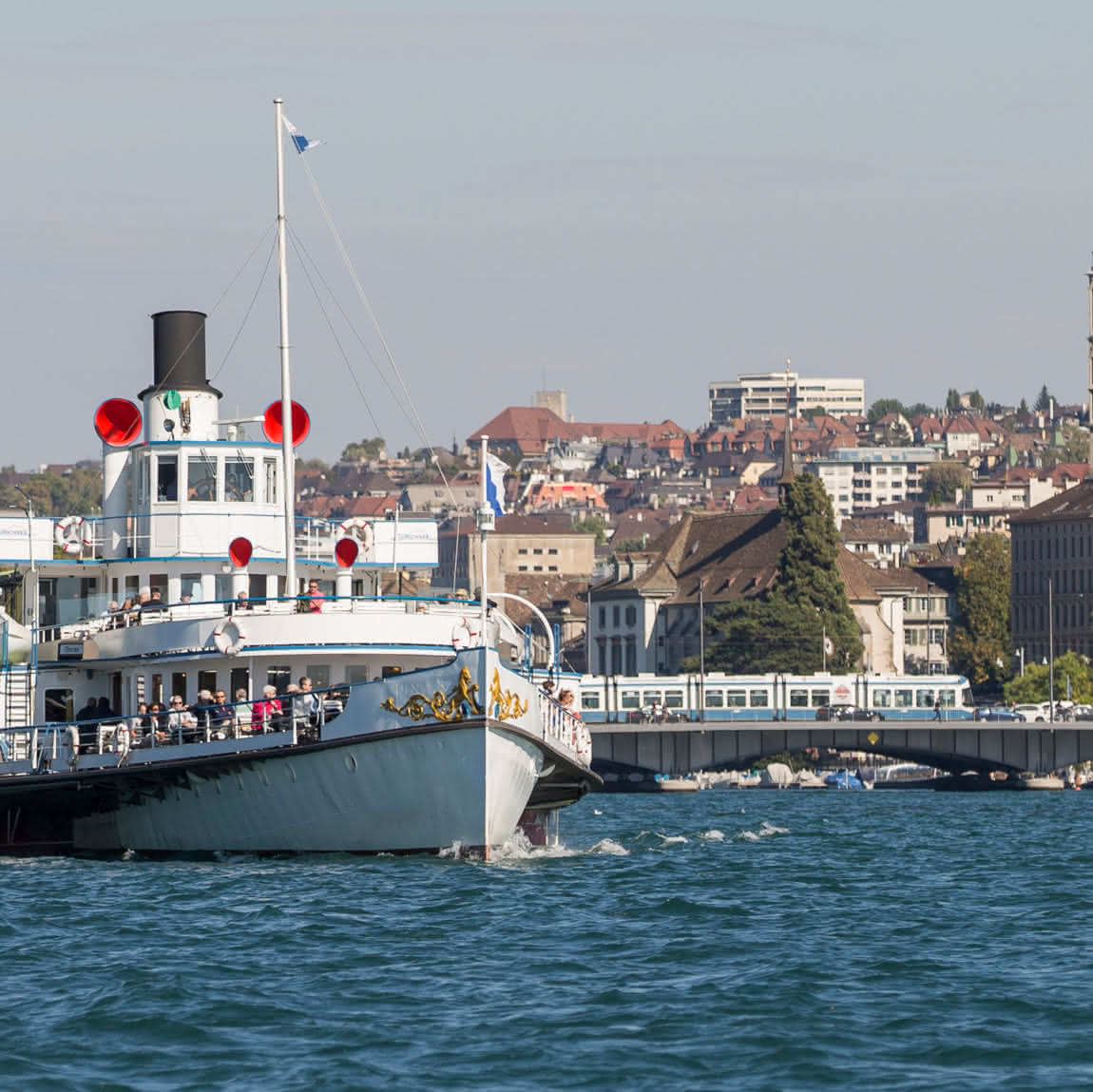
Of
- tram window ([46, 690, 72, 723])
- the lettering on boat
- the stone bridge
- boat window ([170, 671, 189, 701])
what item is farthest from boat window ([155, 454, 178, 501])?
the stone bridge

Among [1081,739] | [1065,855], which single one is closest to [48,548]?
[1065,855]

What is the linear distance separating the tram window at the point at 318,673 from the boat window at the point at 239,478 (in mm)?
6860

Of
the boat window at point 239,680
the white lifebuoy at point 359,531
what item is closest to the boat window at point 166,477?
the white lifebuoy at point 359,531

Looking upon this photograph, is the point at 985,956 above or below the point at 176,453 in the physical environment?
below

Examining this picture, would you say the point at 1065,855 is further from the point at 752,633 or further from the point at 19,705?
the point at 752,633

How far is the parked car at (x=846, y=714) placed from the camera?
152500 mm

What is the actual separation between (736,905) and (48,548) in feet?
58.6

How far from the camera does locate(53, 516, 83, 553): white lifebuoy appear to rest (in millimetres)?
55750

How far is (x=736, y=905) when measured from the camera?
44781 millimetres

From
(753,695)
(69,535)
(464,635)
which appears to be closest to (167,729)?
(464,635)

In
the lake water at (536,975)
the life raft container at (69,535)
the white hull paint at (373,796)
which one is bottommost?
the lake water at (536,975)

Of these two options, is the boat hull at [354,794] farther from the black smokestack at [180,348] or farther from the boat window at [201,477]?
the black smokestack at [180,348]

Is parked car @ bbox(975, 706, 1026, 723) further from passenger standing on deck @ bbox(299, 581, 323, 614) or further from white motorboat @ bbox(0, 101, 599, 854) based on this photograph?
passenger standing on deck @ bbox(299, 581, 323, 614)

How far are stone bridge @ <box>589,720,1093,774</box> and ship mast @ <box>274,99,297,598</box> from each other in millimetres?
93718
